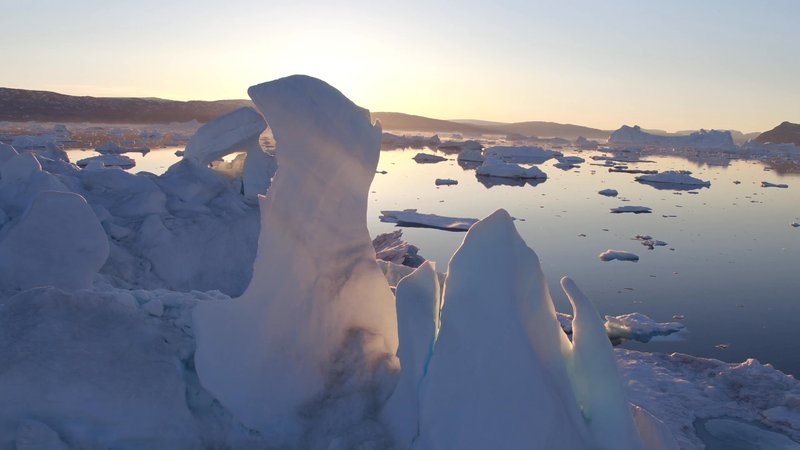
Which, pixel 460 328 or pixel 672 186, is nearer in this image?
pixel 460 328

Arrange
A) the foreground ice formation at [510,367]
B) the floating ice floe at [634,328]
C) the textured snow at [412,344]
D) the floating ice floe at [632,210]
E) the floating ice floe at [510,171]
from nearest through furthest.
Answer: the foreground ice formation at [510,367]
the textured snow at [412,344]
the floating ice floe at [634,328]
the floating ice floe at [632,210]
the floating ice floe at [510,171]

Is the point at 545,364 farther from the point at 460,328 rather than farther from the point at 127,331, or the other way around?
the point at 127,331

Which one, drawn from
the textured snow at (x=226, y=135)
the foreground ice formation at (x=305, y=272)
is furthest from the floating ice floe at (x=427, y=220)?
the foreground ice formation at (x=305, y=272)

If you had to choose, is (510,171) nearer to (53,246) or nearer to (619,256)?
(619,256)

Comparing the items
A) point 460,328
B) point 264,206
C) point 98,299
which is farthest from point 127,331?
point 460,328

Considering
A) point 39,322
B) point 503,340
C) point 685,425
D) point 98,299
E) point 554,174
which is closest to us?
point 503,340

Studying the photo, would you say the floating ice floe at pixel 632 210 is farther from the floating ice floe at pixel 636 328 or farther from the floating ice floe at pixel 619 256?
the floating ice floe at pixel 636 328

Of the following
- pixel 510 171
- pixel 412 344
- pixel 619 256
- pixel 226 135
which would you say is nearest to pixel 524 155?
pixel 510 171
